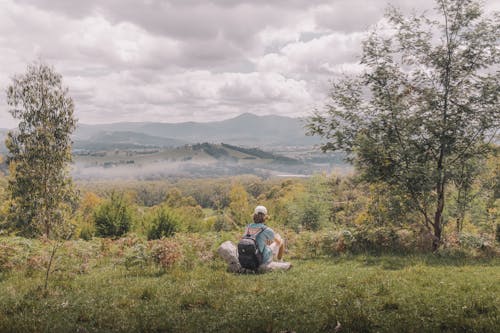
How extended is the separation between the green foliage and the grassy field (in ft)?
49.6

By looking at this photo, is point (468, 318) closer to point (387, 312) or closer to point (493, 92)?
point (387, 312)

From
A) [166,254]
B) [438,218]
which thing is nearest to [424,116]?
[438,218]

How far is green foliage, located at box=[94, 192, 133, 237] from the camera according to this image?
29.2m

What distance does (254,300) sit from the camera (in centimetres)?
974

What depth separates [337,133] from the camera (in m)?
19.3

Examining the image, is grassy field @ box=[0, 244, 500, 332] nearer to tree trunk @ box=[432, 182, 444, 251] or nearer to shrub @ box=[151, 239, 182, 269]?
shrub @ box=[151, 239, 182, 269]

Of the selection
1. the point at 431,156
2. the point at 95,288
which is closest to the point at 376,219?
the point at 431,156

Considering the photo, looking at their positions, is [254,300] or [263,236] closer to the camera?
[254,300]

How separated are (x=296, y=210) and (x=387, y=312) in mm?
51563

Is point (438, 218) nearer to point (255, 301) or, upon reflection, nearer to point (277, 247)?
point (277, 247)

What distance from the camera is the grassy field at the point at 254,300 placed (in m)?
7.75

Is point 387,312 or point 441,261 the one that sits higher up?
point 387,312

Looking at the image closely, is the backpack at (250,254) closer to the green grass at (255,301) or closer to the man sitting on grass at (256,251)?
the man sitting on grass at (256,251)

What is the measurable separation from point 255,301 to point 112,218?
22576 millimetres
